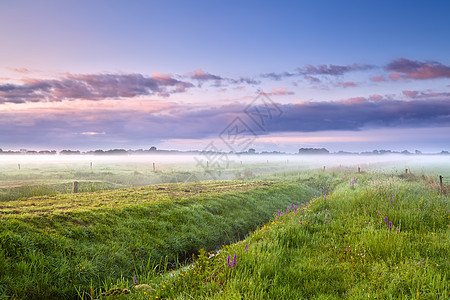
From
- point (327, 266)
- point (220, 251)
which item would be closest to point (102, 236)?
point (220, 251)

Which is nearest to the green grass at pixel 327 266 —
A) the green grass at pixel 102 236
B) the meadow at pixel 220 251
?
the meadow at pixel 220 251

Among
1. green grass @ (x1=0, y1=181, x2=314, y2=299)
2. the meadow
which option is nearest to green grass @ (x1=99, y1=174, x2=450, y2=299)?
the meadow

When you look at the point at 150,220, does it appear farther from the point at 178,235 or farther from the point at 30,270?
the point at 30,270

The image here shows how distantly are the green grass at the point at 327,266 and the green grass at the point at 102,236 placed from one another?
1877 mm

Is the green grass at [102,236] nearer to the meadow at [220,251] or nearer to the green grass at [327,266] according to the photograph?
the meadow at [220,251]

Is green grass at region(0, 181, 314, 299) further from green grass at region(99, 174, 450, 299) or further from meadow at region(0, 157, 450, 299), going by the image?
green grass at region(99, 174, 450, 299)

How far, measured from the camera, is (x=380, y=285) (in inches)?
218

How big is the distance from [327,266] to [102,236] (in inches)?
337

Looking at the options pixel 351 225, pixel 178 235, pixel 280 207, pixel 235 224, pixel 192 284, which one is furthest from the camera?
pixel 280 207

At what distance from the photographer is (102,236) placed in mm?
10609

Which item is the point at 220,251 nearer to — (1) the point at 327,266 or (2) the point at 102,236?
(1) the point at 327,266

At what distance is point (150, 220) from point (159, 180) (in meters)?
32.6

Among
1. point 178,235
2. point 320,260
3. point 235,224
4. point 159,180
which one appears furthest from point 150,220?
point 159,180

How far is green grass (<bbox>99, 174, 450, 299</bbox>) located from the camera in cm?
534
